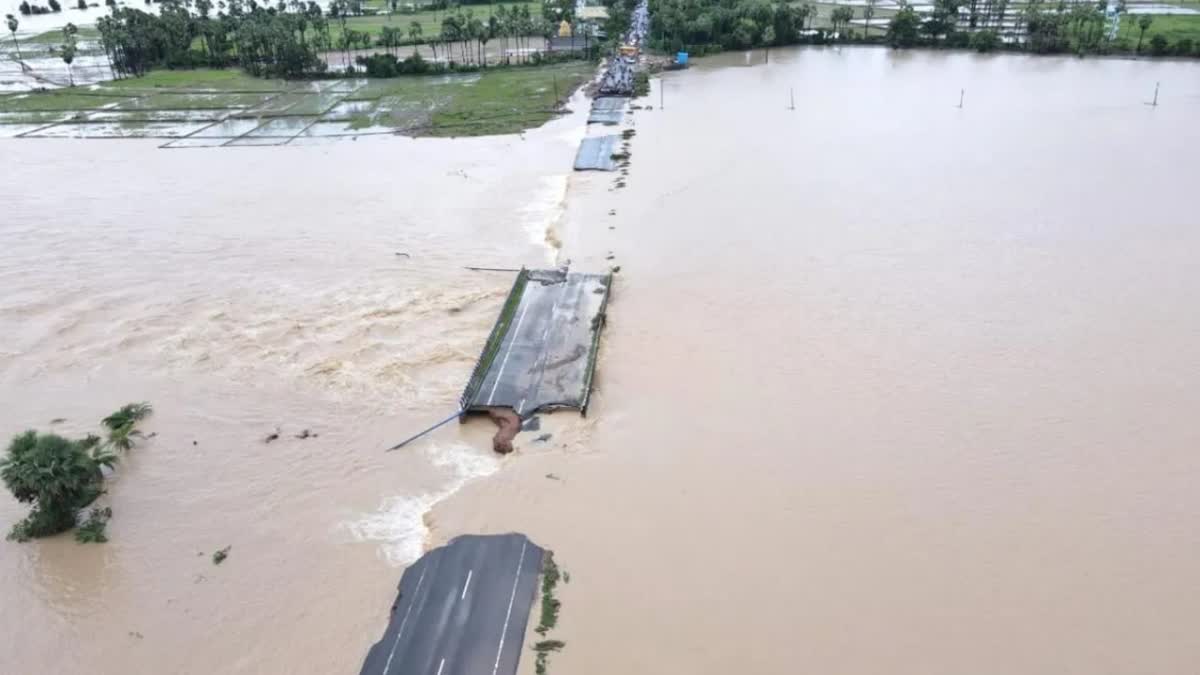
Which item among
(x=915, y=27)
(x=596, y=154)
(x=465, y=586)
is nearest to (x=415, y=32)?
(x=596, y=154)

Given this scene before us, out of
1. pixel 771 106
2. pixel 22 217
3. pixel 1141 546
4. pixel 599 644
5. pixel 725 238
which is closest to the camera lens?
pixel 599 644

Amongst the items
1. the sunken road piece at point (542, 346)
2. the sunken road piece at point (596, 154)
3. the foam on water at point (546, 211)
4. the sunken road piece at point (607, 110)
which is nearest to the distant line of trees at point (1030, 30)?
the sunken road piece at point (607, 110)

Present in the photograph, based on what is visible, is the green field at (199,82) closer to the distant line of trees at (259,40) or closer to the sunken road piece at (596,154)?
the distant line of trees at (259,40)

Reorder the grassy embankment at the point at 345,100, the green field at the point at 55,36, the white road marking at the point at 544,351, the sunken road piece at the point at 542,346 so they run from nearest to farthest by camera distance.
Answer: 1. the sunken road piece at the point at 542,346
2. the white road marking at the point at 544,351
3. the grassy embankment at the point at 345,100
4. the green field at the point at 55,36

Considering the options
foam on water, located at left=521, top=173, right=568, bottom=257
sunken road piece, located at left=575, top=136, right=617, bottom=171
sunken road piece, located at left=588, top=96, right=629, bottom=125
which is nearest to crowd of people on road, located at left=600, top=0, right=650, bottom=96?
sunken road piece, located at left=588, top=96, right=629, bottom=125

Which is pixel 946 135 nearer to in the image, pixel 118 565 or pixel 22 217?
pixel 118 565

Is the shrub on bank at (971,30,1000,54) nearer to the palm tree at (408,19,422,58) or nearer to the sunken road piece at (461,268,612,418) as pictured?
the palm tree at (408,19,422,58)

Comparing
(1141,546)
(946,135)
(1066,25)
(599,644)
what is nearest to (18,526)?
(599,644)
